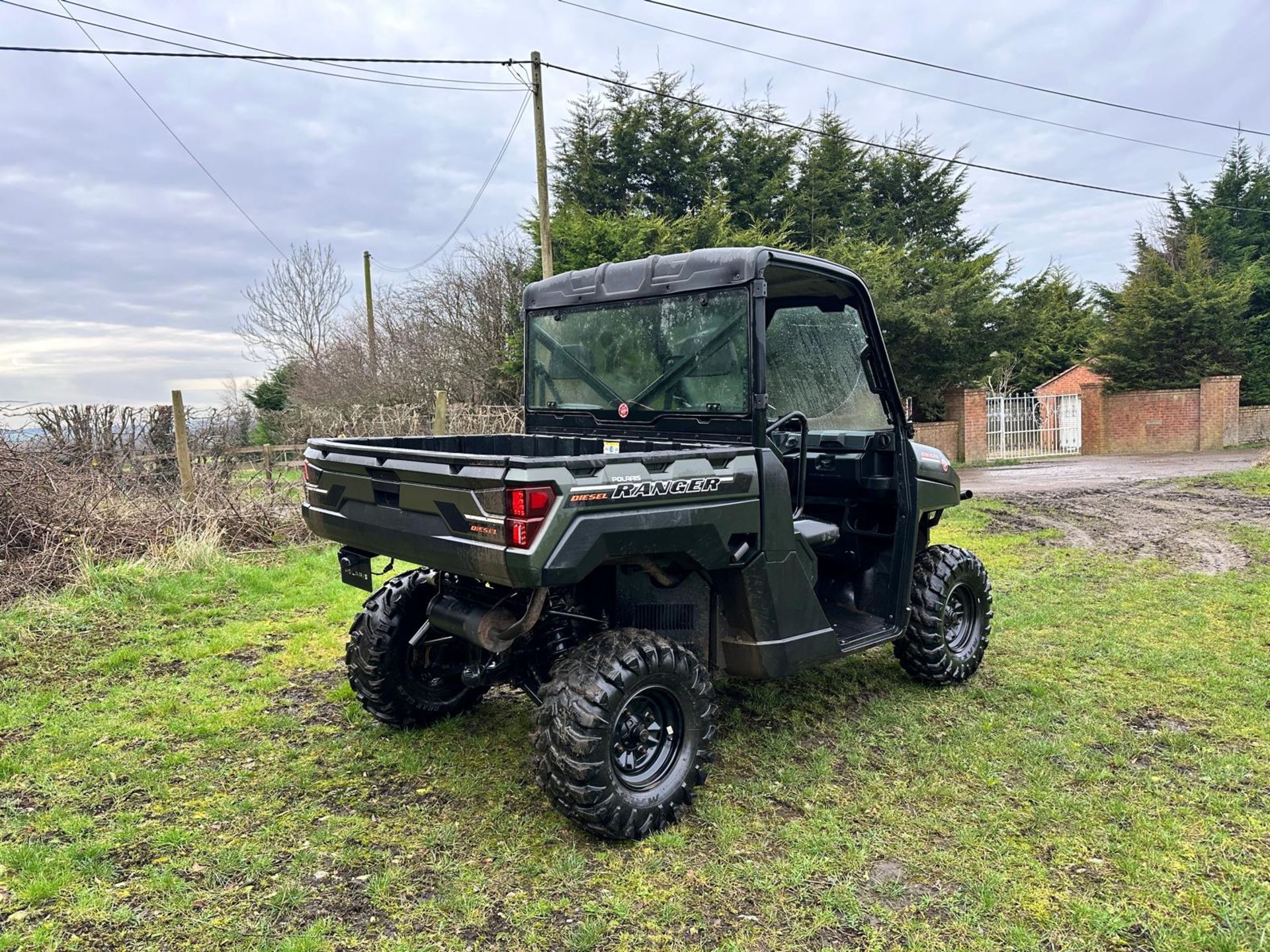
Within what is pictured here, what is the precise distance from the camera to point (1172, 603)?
6273 mm

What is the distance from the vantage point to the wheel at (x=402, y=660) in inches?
151

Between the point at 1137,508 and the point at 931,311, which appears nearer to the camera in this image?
the point at 1137,508

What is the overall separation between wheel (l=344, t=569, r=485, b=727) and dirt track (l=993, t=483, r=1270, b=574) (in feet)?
22.5

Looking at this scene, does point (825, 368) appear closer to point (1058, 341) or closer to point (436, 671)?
point (436, 671)

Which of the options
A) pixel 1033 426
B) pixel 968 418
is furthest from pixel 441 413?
pixel 1033 426

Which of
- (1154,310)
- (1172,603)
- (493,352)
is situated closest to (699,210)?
(493,352)

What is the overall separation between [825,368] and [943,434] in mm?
16234

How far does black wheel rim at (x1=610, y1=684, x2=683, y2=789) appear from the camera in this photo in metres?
3.12

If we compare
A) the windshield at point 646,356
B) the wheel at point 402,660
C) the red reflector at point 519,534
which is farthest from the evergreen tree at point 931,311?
the red reflector at point 519,534

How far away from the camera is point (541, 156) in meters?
12.8

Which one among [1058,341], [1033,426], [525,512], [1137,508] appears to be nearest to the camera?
[525,512]

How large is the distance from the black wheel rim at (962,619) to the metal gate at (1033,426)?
16915 millimetres

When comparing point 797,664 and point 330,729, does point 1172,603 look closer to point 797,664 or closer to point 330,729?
point 797,664

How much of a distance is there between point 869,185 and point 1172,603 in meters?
17.4
